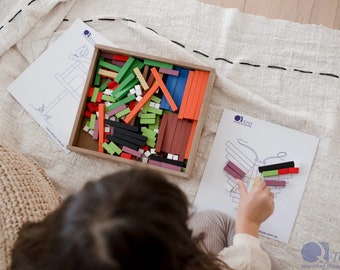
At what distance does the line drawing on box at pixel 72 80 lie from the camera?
974 millimetres

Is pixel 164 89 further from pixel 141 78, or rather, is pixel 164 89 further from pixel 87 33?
pixel 87 33

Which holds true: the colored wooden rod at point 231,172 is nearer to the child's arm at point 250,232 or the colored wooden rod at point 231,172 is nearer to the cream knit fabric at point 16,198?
the child's arm at point 250,232

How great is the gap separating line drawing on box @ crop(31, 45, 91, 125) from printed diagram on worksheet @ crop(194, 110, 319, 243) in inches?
13.8

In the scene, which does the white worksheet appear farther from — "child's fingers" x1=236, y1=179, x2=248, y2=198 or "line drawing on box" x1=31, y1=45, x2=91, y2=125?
"child's fingers" x1=236, y1=179, x2=248, y2=198

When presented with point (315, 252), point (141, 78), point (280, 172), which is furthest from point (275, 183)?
point (141, 78)

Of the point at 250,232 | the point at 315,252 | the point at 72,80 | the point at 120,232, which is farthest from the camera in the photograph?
the point at 72,80

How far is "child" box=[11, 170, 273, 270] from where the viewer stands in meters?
0.42

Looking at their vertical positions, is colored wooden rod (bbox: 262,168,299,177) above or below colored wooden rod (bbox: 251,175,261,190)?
above

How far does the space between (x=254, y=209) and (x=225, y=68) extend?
1.12ft

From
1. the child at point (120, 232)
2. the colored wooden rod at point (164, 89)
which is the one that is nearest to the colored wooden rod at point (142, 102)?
the colored wooden rod at point (164, 89)

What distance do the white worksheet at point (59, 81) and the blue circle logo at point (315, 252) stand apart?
588 millimetres

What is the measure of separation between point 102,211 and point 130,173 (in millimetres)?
78

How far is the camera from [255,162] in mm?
884

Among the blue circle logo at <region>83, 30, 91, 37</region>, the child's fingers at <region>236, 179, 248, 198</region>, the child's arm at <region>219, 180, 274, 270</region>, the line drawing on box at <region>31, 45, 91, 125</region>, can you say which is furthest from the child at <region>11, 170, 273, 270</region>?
the blue circle logo at <region>83, 30, 91, 37</region>
